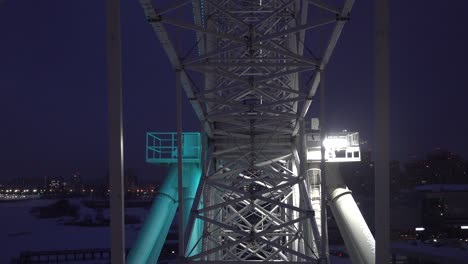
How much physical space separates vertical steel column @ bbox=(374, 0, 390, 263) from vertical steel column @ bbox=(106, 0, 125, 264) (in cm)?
421

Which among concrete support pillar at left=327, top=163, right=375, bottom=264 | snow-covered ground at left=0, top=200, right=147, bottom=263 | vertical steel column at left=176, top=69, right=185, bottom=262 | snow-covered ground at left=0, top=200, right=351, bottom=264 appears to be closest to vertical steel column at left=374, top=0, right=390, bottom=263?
vertical steel column at left=176, top=69, right=185, bottom=262

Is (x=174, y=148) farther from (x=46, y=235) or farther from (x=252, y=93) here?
(x=46, y=235)

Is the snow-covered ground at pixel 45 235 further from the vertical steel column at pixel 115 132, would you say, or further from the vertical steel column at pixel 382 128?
the vertical steel column at pixel 382 128

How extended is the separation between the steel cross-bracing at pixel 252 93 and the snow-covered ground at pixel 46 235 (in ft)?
86.6

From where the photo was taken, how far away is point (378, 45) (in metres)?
8.12

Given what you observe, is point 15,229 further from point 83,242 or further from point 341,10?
point 341,10

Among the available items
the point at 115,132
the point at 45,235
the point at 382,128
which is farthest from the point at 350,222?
the point at 45,235

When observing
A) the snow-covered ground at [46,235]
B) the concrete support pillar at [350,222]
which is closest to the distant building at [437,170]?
the snow-covered ground at [46,235]

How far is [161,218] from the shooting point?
20641mm

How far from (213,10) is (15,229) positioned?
8903 cm

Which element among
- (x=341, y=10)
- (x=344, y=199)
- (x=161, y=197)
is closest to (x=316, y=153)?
(x=344, y=199)

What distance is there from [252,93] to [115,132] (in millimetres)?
9598

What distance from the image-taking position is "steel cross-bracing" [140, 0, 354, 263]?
1241cm

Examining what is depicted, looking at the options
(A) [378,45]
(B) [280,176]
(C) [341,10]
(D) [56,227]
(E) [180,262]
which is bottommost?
(D) [56,227]
